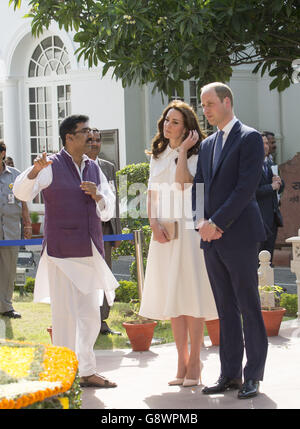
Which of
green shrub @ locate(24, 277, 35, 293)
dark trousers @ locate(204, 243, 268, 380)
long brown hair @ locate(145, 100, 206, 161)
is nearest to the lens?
dark trousers @ locate(204, 243, 268, 380)

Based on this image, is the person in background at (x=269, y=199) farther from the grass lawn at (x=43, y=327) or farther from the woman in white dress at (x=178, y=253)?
the woman in white dress at (x=178, y=253)

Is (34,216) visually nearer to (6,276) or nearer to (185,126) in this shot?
(6,276)

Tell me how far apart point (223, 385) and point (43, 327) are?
3.93 metres

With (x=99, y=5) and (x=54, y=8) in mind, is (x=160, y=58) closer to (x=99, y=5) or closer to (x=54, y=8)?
(x=99, y=5)

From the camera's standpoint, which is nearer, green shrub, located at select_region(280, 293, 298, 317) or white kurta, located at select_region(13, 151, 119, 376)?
white kurta, located at select_region(13, 151, 119, 376)

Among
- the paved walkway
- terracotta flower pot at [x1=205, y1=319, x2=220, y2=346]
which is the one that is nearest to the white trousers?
the paved walkway

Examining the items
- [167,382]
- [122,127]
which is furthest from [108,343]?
[122,127]

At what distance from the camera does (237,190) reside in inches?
→ 213

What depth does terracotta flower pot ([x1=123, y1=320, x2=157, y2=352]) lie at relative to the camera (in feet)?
24.1

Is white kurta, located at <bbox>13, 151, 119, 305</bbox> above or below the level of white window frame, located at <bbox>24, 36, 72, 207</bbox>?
below

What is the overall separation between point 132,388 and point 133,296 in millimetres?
4980

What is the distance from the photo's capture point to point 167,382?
601 cm

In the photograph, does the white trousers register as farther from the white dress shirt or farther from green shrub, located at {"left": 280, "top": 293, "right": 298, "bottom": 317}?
green shrub, located at {"left": 280, "top": 293, "right": 298, "bottom": 317}

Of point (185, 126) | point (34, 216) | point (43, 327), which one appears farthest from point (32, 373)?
point (34, 216)
